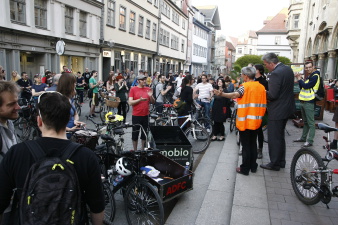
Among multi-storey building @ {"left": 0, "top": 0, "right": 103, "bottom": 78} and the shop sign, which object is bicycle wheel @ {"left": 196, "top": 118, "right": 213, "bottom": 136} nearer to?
multi-storey building @ {"left": 0, "top": 0, "right": 103, "bottom": 78}

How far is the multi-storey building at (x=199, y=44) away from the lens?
54.0 metres

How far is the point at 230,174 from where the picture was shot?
5.39 m

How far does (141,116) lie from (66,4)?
14567mm

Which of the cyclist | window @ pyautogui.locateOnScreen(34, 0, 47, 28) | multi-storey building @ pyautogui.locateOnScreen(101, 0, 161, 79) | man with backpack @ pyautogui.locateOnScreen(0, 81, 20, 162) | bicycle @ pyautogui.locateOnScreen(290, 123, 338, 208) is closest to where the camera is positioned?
man with backpack @ pyautogui.locateOnScreen(0, 81, 20, 162)

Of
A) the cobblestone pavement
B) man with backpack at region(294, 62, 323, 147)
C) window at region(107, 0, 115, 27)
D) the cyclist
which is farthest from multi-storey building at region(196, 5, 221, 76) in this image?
the cobblestone pavement

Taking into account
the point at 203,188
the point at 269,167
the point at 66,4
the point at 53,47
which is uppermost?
the point at 66,4

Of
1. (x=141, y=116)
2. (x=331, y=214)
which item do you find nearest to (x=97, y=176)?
(x=331, y=214)

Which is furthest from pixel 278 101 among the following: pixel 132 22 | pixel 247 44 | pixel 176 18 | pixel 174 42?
pixel 247 44

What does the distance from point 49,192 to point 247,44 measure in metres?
116

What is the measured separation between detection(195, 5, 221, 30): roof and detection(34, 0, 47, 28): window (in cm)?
5238

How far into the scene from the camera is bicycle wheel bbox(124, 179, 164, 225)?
11.2ft

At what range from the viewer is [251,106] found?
15.7ft

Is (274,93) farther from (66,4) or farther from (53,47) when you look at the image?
(66,4)

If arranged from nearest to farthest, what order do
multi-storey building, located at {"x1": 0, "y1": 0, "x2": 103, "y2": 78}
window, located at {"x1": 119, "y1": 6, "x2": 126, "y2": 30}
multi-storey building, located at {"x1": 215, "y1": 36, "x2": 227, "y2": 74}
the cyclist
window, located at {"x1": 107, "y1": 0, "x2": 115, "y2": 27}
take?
1. the cyclist
2. multi-storey building, located at {"x1": 0, "y1": 0, "x2": 103, "y2": 78}
3. window, located at {"x1": 107, "y1": 0, "x2": 115, "y2": 27}
4. window, located at {"x1": 119, "y1": 6, "x2": 126, "y2": 30}
5. multi-storey building, located at {"x1": 215, "y1": 36, "x2": 227, "y2": 74}
